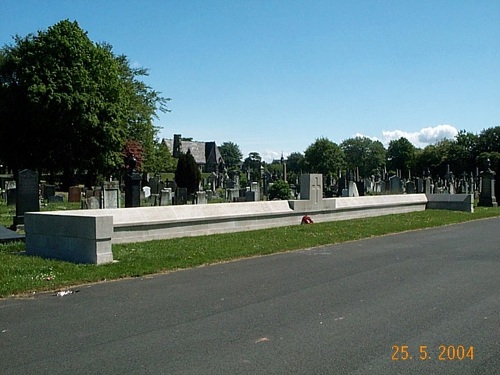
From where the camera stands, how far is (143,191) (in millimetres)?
38469

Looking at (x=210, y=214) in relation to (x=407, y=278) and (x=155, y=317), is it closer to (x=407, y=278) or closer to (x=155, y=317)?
(x=407, y=278)

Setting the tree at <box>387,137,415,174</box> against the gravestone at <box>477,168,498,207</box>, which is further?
the tree at <box>387,137,415,174</box>

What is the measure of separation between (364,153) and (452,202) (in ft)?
355

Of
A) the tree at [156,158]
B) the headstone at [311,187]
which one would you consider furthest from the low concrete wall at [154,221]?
the tree at [156,158]

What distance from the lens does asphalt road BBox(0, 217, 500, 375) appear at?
5406 millimetres

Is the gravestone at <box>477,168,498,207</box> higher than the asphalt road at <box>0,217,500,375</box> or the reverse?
higher

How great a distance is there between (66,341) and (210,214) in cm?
1104

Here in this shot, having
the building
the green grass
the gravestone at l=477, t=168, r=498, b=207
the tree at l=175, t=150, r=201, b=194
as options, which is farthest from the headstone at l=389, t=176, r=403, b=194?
the building

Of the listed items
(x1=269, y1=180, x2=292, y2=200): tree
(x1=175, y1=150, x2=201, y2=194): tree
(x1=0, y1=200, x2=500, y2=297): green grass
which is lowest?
(x1=0, y1=200, x2=500, y2=297): green grass

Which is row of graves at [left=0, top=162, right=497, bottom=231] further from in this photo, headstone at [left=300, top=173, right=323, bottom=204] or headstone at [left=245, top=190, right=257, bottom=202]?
headstone at [left=300, top=173, right=323, bottom=204]

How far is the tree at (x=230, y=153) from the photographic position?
5761 inches

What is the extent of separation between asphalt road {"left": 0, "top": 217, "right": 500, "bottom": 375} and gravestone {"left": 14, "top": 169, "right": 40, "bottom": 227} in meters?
9.88

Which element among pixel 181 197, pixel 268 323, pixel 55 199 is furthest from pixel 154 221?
pixel 55 199

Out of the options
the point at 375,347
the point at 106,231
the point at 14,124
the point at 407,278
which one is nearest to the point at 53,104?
the point at 14,124
